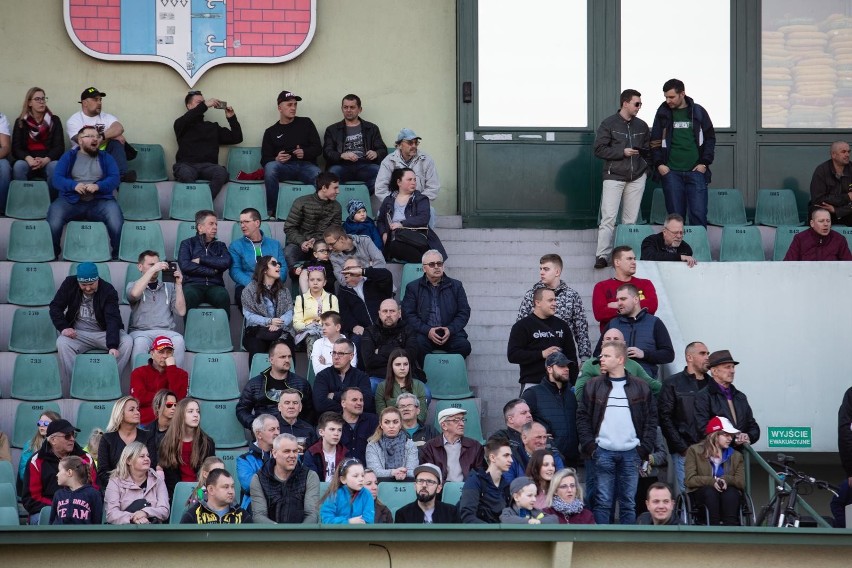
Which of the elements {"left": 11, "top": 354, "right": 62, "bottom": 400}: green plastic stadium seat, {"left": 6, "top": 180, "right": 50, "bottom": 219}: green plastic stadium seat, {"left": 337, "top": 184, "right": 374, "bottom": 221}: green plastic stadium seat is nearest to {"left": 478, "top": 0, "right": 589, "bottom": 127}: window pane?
{"left": 337, "top": 184, "right": 374, "bottom": 221}: green plastic stadium seat

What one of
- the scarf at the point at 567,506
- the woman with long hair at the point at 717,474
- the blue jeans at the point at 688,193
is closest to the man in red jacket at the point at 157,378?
the scarf at the point at 567,506

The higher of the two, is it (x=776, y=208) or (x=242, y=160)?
(x=242, y=160)

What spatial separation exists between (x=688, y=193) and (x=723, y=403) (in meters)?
3.45

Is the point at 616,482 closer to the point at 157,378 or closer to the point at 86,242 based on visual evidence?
the point at 157,378

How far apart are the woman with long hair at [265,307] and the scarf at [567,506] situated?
10.6ft

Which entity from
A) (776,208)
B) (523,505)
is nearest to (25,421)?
(523,505)

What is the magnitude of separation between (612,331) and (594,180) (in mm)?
4328

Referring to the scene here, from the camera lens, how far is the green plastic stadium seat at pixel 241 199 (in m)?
13.4

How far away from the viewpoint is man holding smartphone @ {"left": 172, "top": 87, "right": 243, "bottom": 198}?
13.6 meters

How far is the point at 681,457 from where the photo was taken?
10.3 metres

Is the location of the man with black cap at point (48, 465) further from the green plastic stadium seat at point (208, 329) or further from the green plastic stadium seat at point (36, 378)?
the green plastic stadium seat at point (208, 329)

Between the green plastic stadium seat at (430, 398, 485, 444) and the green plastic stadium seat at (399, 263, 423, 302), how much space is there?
152cm

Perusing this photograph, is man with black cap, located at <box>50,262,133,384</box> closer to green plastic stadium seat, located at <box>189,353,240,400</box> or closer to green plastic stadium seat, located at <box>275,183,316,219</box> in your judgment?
green plastic stadium seat, located at <box>189,353,240,400</box>

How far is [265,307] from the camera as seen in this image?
37.8 feet
